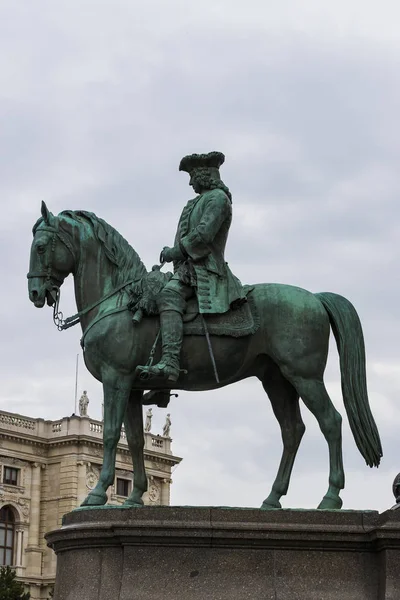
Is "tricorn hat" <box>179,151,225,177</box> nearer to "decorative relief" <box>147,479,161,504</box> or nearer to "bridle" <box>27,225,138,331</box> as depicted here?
"bridle" <box>27,225,138,331</box>

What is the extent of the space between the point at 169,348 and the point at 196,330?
38cm

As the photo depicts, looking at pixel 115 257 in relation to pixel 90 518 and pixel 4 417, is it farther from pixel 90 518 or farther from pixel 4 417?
pixel 4 417

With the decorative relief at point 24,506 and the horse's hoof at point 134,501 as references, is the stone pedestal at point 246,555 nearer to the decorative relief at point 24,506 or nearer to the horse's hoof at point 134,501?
the horse's hoof at point 134,501

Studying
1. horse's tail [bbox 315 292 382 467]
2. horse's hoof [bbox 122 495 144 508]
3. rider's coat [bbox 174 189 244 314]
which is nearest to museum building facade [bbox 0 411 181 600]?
horse's hoof [bbox 122 495 144 508]

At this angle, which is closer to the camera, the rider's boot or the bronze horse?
the rider's boot

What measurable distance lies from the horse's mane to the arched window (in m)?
50.3

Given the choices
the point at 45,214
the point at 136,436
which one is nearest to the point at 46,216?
the point at 45,214

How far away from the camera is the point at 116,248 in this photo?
36.0 ft

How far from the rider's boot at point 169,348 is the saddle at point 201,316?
0.15 metres

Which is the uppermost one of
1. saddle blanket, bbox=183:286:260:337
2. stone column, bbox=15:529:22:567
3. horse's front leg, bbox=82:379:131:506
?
stone column, bbox=15:529:22:567

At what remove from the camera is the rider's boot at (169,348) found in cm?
1025

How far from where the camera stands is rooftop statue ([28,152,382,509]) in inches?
413

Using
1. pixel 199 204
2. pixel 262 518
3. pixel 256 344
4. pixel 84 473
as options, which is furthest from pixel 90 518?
pixel 84 473

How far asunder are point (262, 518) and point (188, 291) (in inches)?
84.7
